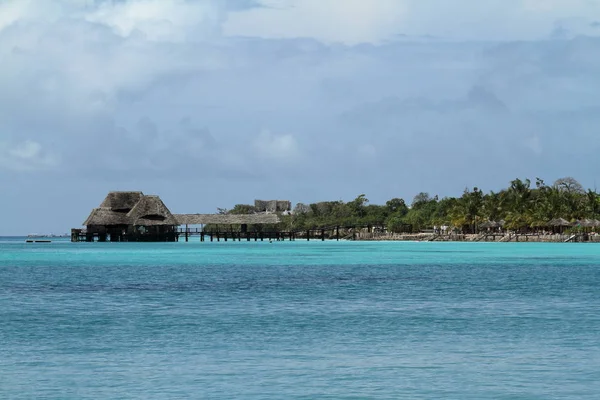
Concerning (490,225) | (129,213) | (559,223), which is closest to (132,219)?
(129,213)

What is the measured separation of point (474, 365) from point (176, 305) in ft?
40.7

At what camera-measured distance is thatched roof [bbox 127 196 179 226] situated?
103706mm

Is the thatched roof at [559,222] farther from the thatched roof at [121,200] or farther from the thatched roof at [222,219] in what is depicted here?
the thatched roof at [121,200]

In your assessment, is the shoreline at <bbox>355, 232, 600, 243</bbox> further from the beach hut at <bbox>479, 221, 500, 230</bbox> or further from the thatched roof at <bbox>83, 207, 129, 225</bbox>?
the thatched roof at <bbox>83, 207, 129, 225</bbox>

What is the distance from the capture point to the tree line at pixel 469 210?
365 feet

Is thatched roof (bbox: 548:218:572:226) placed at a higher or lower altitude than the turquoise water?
higher

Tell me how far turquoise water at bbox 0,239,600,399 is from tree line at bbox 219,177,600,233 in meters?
79.4

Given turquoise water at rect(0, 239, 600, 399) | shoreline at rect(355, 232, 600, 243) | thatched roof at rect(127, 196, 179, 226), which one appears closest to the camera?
turquoise water at rect(0, 239, 600, 399)

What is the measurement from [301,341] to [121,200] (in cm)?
9224

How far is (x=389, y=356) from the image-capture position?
16.5 m

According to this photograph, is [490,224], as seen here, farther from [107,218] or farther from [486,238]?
[107,218]

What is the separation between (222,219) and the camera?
114125mm

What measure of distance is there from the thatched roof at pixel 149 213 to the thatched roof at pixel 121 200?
11.5ft

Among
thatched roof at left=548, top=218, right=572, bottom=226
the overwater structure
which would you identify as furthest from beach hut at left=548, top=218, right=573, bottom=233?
the overwater structure
